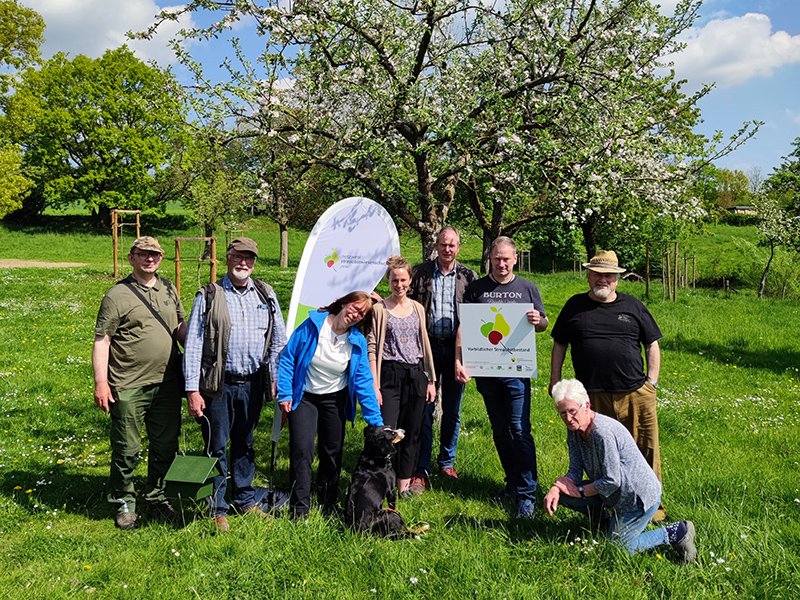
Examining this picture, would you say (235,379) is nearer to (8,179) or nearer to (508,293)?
(508,293)

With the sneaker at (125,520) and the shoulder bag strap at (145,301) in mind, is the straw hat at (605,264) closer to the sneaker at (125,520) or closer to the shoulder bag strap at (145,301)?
the shoulder bag strap at (145,301)

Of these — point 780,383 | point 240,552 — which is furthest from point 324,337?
point 780,383

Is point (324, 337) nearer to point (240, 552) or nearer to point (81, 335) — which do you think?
point (240, 552)

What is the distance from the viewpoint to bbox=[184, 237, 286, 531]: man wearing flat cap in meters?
4.29

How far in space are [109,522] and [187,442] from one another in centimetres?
166

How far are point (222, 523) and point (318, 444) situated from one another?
0.91 metres

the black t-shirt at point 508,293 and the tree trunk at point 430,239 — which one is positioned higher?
the tree trunk at point 430,239

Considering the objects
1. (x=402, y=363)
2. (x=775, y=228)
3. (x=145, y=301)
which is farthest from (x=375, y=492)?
(x=775, y=228)

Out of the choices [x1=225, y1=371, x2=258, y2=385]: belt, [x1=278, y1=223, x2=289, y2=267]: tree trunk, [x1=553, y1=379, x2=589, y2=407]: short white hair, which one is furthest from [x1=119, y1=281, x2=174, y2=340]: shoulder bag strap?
[x1=278, y1=223, x2=289, y2=267]: tree trunk

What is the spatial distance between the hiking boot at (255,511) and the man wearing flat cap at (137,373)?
1.98 feet

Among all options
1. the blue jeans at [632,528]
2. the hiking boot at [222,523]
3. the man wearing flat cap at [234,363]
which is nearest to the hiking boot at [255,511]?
the man wearing flat cap at [234,363]

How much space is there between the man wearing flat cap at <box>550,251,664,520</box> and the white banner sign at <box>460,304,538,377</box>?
1.40 feet

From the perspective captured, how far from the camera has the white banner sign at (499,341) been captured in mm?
4742

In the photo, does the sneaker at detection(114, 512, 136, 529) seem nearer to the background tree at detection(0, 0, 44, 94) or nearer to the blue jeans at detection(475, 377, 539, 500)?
the blue jeans at detection(475, 377, 539, 500)
